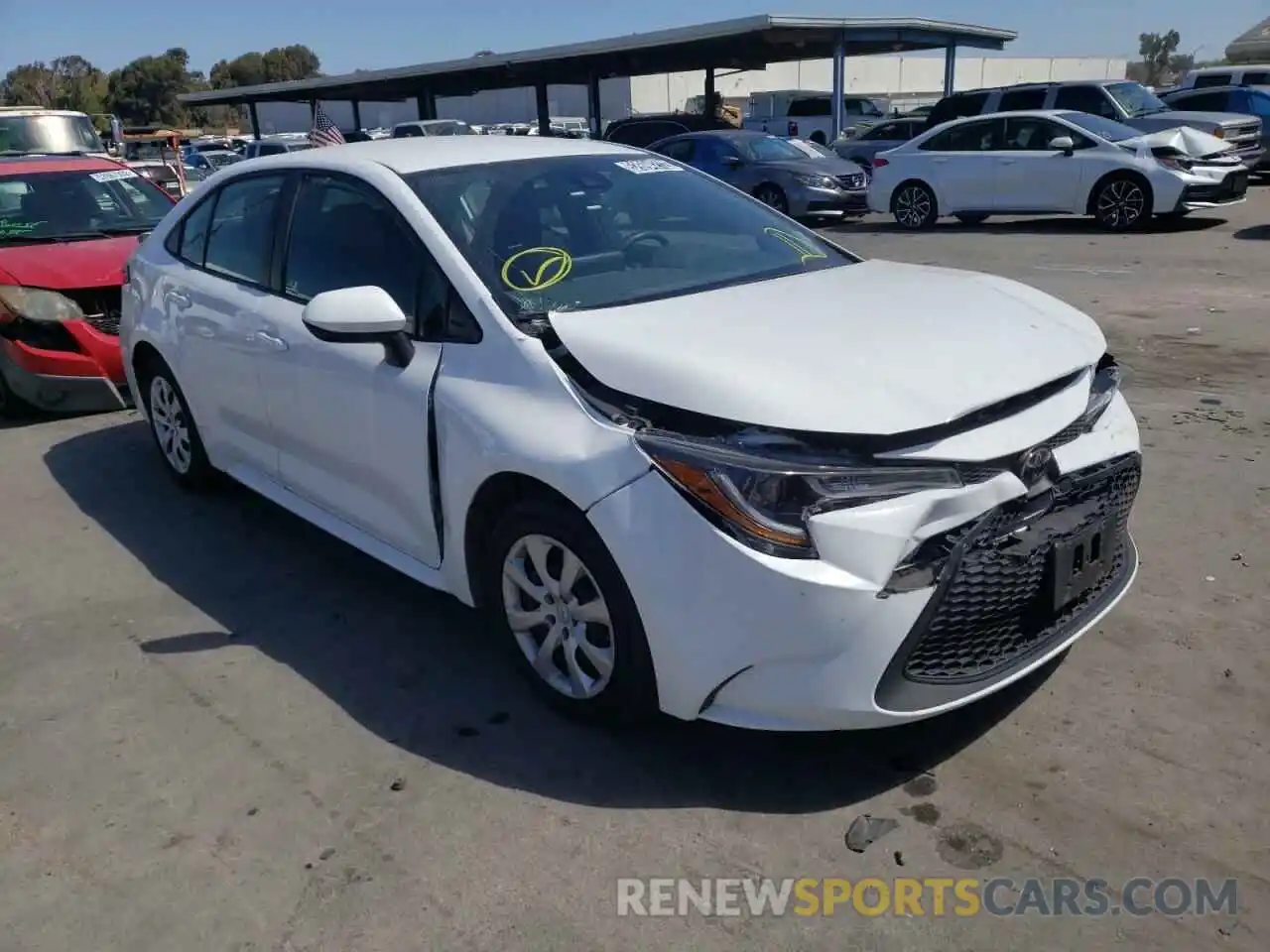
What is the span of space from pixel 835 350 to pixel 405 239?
1.60 metres

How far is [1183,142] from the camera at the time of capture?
45.1 ft

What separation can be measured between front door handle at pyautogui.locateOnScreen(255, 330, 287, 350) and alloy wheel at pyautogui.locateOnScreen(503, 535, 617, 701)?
1.51 metres

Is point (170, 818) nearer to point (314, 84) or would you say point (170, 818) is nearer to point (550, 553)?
point (550, 553)

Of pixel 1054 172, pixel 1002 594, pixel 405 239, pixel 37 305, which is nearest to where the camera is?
pixel 1002 594

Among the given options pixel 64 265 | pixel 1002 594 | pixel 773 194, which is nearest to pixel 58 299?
pixel 64 265

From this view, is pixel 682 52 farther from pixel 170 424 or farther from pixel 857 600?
pixel 857 600

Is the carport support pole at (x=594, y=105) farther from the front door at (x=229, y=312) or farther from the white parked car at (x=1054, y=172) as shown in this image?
the front door at (x=229, y=312)

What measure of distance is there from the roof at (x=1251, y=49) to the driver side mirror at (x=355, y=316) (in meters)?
42.7

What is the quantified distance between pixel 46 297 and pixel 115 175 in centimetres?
203

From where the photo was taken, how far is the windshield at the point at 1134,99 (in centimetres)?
1712

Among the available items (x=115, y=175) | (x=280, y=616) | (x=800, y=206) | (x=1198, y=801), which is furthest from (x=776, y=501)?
(x=800, y=206)

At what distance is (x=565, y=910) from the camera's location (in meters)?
2.66

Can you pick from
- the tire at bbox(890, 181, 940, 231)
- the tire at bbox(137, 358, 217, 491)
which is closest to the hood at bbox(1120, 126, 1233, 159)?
the tire at bbox(890, 181, 940, 231)

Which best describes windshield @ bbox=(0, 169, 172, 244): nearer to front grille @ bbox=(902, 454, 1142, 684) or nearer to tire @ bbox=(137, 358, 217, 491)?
tire @ bbox=(137, 358, 217, 491)
